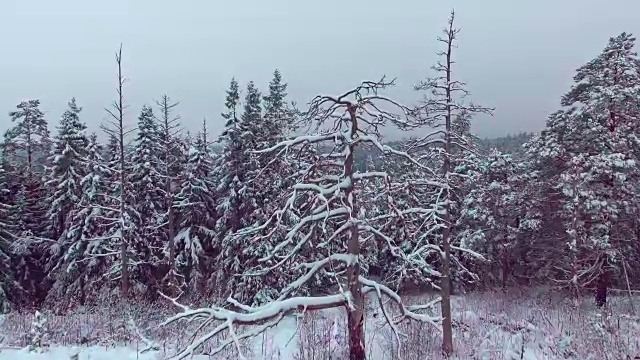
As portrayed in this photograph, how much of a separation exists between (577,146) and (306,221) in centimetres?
1831

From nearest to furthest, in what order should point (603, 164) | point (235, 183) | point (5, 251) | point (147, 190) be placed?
point (603, 164), point (235, 183), point (5, 251), point (147, 190)

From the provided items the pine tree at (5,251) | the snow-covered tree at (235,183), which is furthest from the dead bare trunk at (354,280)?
the pine tree at (5,251)

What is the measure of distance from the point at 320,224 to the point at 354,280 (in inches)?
38.2

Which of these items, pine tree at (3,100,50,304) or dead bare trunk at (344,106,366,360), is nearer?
dead bare trunk at (344,106,366,360)

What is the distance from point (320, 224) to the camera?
7.03 meters

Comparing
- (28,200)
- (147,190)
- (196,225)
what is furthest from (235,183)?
(28,200)

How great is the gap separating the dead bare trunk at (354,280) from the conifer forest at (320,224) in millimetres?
144

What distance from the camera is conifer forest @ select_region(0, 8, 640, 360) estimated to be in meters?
10.2

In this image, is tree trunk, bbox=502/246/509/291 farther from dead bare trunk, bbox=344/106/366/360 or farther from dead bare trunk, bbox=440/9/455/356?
dead bare trunk, bbox=344/106/366/360

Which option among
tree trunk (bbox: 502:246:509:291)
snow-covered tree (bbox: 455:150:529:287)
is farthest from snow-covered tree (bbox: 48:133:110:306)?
tree trunk (bbox: 502:246:509:291)

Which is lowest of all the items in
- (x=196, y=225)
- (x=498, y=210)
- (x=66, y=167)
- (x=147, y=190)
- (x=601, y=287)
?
(x=601, y=287)

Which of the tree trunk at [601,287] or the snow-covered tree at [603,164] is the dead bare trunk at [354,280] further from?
the tree trunk at [601,287]

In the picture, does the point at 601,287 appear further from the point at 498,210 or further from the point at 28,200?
the point at 28,200

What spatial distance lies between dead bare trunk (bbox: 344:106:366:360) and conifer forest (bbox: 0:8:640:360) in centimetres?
14
